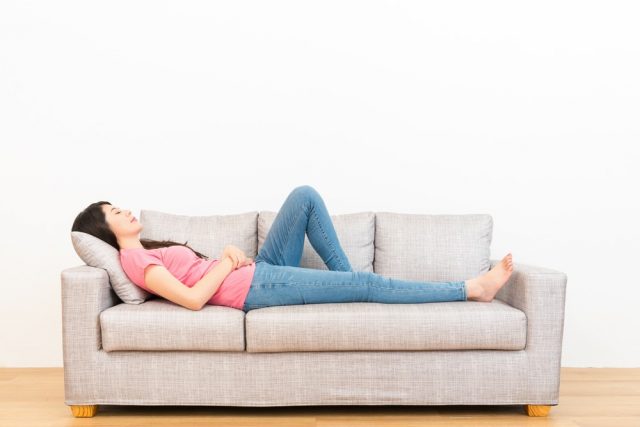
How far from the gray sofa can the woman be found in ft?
0.34

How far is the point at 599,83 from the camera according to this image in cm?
377

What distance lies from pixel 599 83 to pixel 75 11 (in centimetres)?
294

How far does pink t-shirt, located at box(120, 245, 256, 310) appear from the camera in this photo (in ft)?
9.35

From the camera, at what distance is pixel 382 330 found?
270cm

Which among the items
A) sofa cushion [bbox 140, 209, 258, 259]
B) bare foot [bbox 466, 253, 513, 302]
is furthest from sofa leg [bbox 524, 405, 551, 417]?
sofa cushion [bbox 140, 209, 258, 259]

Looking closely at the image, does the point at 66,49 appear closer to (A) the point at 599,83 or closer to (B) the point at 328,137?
(B) the point at 328,137

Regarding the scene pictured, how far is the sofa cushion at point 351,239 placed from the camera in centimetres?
337

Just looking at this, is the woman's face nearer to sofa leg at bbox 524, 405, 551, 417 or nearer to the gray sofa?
the gray sofa

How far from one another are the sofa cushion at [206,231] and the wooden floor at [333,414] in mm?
820

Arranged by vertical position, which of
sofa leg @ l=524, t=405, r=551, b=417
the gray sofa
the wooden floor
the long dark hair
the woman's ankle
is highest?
the long dark hair

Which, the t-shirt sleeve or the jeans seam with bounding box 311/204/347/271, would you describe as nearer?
the t-shirt sleeve

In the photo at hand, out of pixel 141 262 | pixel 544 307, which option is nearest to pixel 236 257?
pixel 141 262

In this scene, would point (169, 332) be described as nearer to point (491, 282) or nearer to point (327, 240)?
point (327, 240)

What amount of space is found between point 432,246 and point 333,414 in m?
1.01
